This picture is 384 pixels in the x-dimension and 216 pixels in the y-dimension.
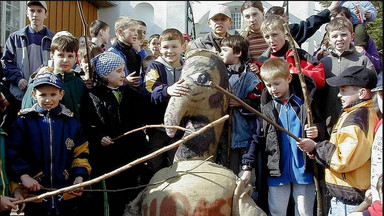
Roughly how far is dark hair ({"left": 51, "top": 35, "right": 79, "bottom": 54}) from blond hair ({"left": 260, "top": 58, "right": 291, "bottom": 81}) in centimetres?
145

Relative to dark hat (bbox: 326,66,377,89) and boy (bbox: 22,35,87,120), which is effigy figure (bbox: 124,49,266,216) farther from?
boy (bbox: 22,35,87,120)

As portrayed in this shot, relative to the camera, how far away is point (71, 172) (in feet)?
11.3

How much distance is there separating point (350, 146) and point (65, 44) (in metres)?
2.18

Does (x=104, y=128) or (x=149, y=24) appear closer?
(x=104, y=128)

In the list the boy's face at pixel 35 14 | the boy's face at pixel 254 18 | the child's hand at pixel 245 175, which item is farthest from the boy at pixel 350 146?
the boy's face at pixel 35 14

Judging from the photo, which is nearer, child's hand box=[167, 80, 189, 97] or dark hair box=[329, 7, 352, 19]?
child's hand box=[167, 80, 189, 97]

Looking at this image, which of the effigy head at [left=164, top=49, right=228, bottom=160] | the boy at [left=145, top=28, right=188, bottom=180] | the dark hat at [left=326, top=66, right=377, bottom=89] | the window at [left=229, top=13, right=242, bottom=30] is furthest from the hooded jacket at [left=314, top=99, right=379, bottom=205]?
the window at [left=229, top=13, right=242, bottom=30]

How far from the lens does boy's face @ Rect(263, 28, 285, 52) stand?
3984mm

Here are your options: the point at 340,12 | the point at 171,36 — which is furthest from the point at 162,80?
the point at 340,12

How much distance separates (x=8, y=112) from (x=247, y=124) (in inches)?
74.9

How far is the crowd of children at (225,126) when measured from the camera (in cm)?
324

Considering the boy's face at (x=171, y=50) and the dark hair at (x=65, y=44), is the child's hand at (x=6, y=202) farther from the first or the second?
the boy's face at (x=171, y=50)

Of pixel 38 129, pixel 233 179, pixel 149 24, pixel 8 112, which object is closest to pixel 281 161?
pixel 233 179

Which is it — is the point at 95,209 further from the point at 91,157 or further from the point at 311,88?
the point at 311,88
